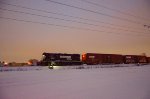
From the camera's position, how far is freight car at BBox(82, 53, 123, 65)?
34188mm

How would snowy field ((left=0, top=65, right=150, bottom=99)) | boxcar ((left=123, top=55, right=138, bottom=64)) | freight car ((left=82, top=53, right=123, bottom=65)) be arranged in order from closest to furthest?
1. snowy field ((left=0, top=65, right=150, bottom=99))
2. freight car ((left=82, top=53, right=123, bottom=65))
3. boxcar ((left=123, top=55, right=138, bottom=64))

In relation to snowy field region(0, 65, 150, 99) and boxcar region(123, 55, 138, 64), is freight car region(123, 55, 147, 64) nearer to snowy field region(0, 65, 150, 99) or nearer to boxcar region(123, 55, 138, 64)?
boxcar region(123, 55, 138, 64)

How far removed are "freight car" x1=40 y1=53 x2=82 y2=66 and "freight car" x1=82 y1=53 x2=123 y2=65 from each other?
3398 millimetres

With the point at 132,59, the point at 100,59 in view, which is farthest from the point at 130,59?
the point at 100,59

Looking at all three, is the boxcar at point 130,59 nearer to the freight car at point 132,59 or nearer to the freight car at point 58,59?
the freight car at point 132,59

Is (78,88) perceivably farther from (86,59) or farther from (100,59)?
(100,59)

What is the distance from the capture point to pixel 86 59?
111 feet

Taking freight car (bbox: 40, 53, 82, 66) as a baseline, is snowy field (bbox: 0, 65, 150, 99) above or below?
below

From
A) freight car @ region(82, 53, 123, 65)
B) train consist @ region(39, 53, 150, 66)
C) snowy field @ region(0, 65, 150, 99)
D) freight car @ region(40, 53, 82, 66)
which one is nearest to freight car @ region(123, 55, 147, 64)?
train consist @ region(39, 53, 150, 66)

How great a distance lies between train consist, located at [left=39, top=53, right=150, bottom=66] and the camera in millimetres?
28844

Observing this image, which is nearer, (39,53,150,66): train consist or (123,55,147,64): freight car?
(39,53,150,66): train consist

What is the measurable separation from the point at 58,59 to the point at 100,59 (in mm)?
10810

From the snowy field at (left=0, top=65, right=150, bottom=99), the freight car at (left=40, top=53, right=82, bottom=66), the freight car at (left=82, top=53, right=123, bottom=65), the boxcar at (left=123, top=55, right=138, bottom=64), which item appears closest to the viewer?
the snowy field at (left=0, top=65, right=150, bottom=99)

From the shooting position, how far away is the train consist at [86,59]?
1136 inches
